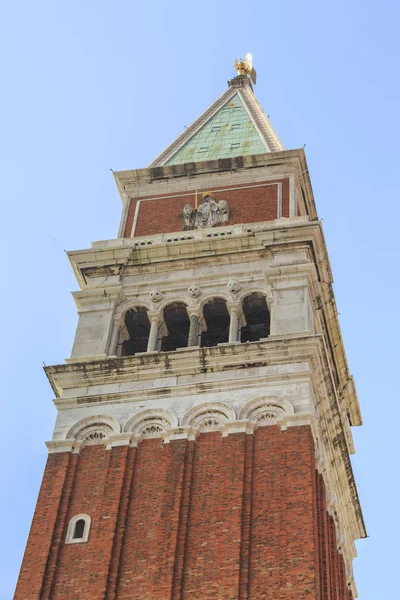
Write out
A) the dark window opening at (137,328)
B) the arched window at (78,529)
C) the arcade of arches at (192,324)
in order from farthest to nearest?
the dark window opening at (137,328)
the arcade of arches at (192,324)
the arched window at (78,529)

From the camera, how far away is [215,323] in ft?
150

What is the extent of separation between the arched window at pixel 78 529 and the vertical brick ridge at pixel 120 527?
0.87 m

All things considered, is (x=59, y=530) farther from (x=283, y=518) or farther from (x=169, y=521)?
(x=283, y=518)

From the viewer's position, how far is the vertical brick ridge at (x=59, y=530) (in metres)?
36.7

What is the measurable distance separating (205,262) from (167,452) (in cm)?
888

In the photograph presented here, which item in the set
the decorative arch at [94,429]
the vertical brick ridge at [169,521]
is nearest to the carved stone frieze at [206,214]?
the decorative arch at [94,429]

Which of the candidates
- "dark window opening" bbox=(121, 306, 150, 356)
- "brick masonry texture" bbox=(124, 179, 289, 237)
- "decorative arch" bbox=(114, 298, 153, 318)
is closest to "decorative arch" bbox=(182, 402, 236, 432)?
"dark window opening" bbox=(121, 306, 150, 356)

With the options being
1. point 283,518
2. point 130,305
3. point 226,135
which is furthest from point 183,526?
point 226,135

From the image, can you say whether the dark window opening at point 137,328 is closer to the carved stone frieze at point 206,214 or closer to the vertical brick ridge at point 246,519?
the carved stone frieze at point 206,214

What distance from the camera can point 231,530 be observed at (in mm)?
36906

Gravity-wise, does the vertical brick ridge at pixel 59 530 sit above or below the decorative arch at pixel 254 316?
below

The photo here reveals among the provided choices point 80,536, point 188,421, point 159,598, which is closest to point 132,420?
point 188,421

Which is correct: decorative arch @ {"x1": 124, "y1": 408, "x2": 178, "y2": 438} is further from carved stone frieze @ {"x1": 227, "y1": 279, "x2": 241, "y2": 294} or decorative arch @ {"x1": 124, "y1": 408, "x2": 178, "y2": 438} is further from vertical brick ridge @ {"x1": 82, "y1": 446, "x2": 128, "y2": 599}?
carved stone frieze @ {"x1": 227, "y1": 279, "x2": 241, "y2": 294}

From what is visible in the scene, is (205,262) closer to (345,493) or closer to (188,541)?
(345,493)
